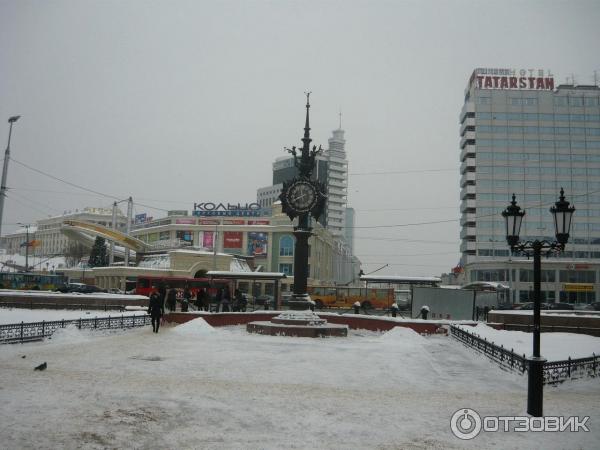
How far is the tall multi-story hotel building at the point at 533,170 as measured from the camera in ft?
251

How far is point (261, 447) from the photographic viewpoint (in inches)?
291

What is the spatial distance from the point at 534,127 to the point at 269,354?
7441 cm

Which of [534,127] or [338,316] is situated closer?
[338,316]

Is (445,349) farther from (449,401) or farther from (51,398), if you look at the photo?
(51,398)

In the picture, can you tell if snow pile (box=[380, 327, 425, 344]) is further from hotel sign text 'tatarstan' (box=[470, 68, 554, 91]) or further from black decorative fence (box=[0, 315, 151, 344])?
hotel sign text 'tatarstan' (box=[470, 68, 554, 91])

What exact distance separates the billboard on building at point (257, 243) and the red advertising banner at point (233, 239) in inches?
Result: 65.3

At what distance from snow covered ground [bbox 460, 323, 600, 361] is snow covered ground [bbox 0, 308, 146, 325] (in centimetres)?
1713

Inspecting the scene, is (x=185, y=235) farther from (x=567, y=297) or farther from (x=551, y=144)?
(x=567, y=297)

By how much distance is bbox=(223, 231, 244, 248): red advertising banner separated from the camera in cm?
8512

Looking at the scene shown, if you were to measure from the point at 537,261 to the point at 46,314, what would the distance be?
2520 cm

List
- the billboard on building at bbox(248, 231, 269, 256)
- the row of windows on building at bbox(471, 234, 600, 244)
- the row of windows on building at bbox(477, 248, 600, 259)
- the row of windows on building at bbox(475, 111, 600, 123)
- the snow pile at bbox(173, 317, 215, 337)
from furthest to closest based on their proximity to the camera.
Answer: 1. the billboard on building at bbox(248, 231, 269, 256)
2. the row of windows on building at bbox(475, 111, 600, 123)
3. the row of windows on building at bbox(471, 234, 600, 244)
4. the row of windows on building at bbox(477, 248, 600, 259)
5. the snow pile at bbox(173, 317, 215, 337)

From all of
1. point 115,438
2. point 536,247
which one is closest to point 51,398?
point 115,438

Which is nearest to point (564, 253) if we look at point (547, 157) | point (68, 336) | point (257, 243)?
point (547, 157)

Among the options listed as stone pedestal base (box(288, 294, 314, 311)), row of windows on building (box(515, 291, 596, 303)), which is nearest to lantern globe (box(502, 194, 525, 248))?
stone pedestal base (box(288, 294, 314, 311))
